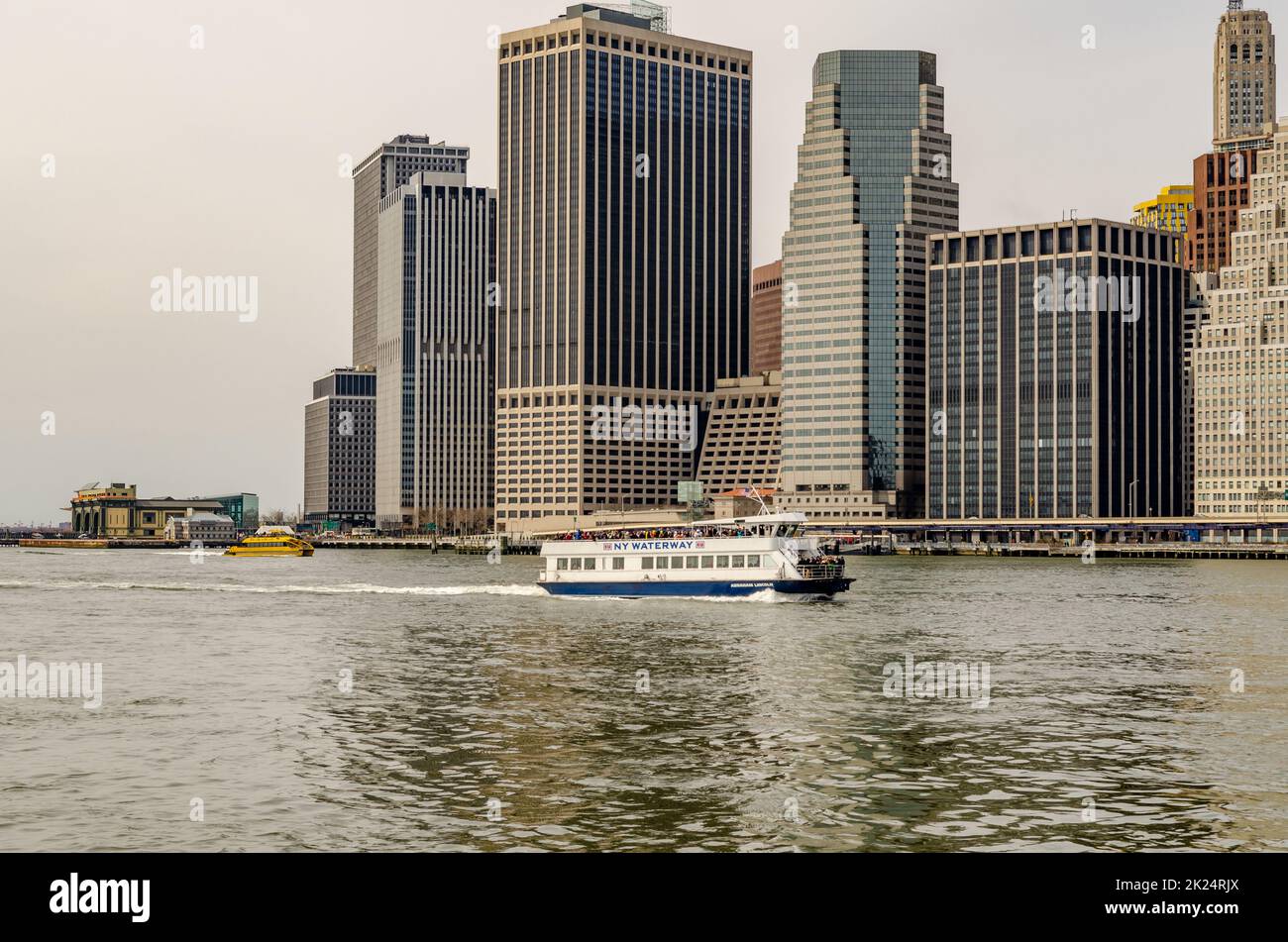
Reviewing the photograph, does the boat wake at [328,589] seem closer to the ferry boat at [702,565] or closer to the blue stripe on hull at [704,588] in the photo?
the ferry boat at [702,565]

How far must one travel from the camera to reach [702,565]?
11550 cm

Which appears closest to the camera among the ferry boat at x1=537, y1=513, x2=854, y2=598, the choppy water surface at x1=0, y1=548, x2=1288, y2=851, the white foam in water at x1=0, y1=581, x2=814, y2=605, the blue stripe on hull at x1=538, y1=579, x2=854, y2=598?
the choppy water surface at x1=0, y1=548, x2=1288, y2=851

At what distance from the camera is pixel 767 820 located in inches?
1270

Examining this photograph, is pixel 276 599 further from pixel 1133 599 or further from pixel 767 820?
pixel 767 820

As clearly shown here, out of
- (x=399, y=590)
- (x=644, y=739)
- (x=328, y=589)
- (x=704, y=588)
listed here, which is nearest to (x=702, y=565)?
(x=704, y=588)

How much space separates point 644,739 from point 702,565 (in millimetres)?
71262

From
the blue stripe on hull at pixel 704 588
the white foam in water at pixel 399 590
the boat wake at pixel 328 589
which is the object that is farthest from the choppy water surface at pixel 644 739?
the boat wake at pixel 328 589

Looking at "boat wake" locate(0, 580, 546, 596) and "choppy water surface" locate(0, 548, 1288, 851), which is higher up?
"choppy water surface" locate(0, 548, 1288, 851)

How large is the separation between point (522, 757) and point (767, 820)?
10.6 m

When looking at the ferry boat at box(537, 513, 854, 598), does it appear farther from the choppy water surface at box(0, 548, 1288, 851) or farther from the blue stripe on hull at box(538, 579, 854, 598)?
the choppy water surface at box(0, 548, 1288, 851)

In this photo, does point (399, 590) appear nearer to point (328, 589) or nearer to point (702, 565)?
point (328, 589)

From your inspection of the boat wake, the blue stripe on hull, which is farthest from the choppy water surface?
the boat wake

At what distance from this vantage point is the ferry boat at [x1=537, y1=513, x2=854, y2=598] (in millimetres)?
113250
